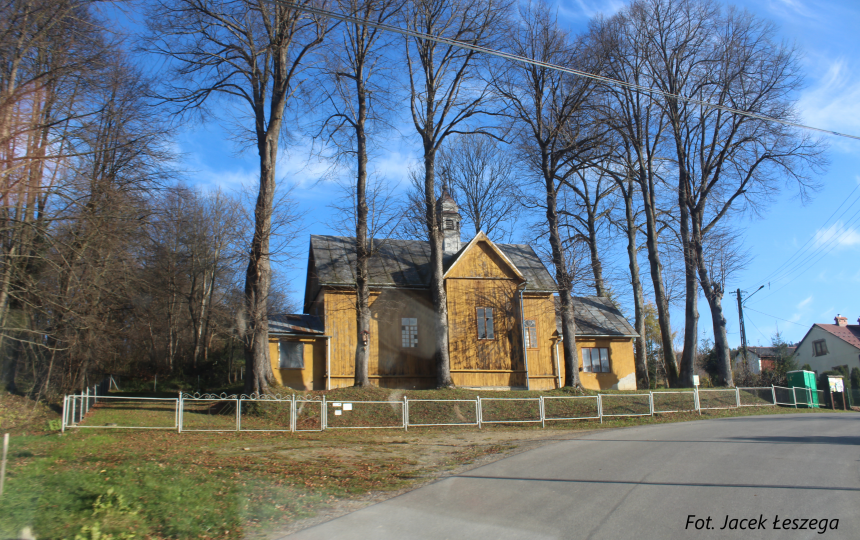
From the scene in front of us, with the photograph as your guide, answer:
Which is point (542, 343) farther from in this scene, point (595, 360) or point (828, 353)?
point (828, 353)

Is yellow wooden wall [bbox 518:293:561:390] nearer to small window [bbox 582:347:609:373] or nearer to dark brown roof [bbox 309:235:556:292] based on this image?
dark brown roof [bbox 309:235:556:292]

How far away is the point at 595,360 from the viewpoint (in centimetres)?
2967

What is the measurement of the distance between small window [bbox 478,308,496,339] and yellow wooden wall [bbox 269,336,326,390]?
7297 mm

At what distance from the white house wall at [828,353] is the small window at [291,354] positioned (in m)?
45.9

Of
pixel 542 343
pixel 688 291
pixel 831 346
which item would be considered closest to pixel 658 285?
pixel 688 291

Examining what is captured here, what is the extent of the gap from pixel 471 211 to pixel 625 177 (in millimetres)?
12620

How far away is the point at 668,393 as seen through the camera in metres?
22.5

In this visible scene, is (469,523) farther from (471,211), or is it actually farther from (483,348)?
(471,211)

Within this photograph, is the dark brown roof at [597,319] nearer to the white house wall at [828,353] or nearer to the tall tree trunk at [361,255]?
the tall tree trunk at [361,255]

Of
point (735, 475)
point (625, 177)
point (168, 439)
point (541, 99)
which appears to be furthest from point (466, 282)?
point (735, 475)

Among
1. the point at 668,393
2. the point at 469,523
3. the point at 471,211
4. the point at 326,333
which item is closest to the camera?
the point at 469,523

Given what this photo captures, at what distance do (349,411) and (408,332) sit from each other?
7949 mm

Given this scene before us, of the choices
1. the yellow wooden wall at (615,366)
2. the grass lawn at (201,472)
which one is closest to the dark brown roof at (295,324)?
the grass lawn at (201,472)

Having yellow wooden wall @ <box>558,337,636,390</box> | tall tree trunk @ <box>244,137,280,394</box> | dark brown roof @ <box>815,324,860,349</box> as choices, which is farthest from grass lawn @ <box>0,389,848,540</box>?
dark brown roof @ <box>815,324,860,349</box>
